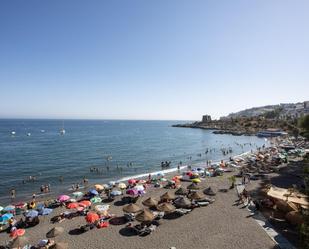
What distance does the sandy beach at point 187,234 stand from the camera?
1658 centimetres

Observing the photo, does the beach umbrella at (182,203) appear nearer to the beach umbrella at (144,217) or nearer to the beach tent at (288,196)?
the beach umbrella at (144,217)

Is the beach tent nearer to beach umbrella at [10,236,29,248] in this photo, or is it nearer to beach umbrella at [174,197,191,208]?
beach umbrella at [174,197,191,208]

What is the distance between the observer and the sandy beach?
1658 centimetres

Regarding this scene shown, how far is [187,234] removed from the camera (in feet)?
58.9

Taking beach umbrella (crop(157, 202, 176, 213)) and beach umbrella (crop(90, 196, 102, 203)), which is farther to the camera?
beach umbrella (crop(90, 196, 102, 203))

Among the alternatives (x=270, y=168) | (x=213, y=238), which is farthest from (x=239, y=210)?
(x=270, y=168)

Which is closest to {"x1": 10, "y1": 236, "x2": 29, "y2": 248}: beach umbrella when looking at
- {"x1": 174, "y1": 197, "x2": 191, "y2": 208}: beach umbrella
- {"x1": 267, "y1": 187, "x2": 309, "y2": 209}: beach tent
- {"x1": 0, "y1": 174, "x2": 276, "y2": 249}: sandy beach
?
{"x1": 0, "y1": 174, "x2": 276, "y2": 249}: sandy beach

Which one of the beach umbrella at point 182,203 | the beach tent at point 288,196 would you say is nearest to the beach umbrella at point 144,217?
the beach umbrella at point 182,203

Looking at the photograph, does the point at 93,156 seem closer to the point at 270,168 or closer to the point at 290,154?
the point at 270,168

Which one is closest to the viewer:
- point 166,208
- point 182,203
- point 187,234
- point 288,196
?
point 187,234

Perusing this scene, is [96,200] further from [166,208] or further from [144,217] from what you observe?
[144,217]

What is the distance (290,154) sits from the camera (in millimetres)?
53688

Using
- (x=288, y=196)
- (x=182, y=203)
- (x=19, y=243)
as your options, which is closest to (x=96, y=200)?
(x=182, y=203)

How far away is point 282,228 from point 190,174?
62.8ft
